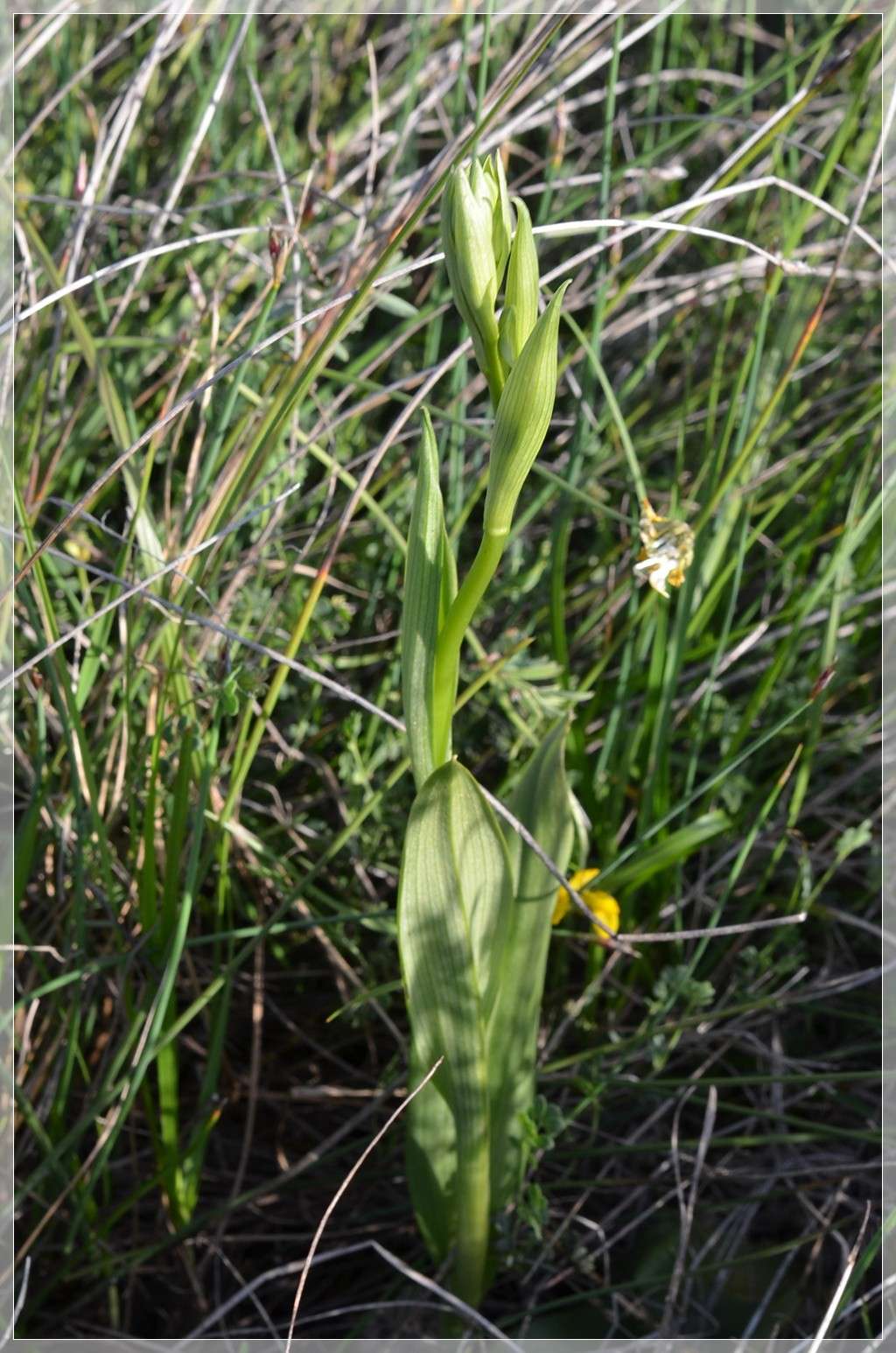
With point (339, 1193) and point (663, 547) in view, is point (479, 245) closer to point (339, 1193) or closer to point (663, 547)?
point (663, 547)

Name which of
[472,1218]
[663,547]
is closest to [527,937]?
[472,1218]

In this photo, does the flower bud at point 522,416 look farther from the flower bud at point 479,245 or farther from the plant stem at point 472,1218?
the plant stem at point 472,1218

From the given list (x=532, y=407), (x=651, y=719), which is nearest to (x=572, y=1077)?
(x=651, y=719)

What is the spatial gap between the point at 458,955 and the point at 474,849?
0.25 feet

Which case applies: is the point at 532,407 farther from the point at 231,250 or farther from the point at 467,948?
the point at 231,250

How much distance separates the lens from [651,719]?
1074mm

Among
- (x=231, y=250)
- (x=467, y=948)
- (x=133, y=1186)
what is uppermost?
(x=231, y=250)

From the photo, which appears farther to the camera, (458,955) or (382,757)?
(382,757)

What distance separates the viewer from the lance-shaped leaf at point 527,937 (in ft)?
2.76

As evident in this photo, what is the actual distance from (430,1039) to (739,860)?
318 mm

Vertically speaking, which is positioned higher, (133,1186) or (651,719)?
(651,719)

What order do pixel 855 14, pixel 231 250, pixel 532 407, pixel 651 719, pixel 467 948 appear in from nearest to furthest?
pixel 532 407, pixel 467 948, pixel 855 14, pixel 651 719, pixel 231 250

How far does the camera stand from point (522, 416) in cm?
60

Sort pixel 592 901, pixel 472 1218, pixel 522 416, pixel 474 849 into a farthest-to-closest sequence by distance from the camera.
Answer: pixel 592 901 < pixel 472 1218 < pixel 474 849 < pixel 522 416
